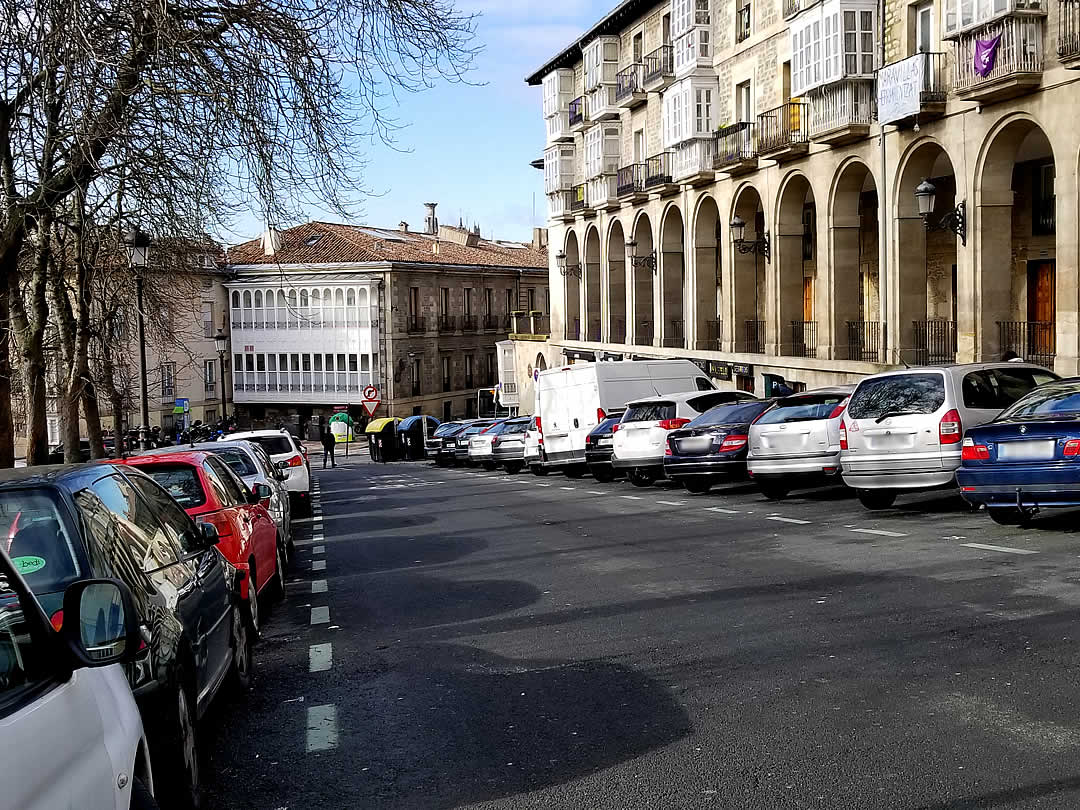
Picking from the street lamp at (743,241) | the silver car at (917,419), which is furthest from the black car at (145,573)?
the street lamp at (743,241)

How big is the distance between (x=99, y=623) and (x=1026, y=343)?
25413 millimetres

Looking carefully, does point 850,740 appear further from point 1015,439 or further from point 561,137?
point 561,137

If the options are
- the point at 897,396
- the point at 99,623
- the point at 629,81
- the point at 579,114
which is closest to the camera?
the point at 99,623

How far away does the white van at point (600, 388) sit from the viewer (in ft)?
91.9

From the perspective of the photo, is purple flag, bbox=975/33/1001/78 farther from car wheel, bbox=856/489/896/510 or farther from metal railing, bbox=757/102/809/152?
car wheel, bbox=856/489/896/510

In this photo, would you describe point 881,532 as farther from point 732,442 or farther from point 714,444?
point 714,444

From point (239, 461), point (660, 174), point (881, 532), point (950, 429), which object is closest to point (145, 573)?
point (881, 532)

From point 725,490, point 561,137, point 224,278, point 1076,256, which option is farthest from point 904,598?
point 224,278

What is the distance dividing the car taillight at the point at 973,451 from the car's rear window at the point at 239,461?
29.7 ft

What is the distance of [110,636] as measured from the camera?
12.4ft

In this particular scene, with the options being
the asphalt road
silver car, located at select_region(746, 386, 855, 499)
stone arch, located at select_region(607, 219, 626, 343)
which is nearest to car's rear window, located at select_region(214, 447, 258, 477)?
the asphalt road

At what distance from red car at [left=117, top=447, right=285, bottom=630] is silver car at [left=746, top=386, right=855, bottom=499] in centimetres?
823

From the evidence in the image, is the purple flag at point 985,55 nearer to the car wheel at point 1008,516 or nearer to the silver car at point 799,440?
the silver car at point 799,440

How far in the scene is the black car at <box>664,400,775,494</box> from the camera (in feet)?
67.0
